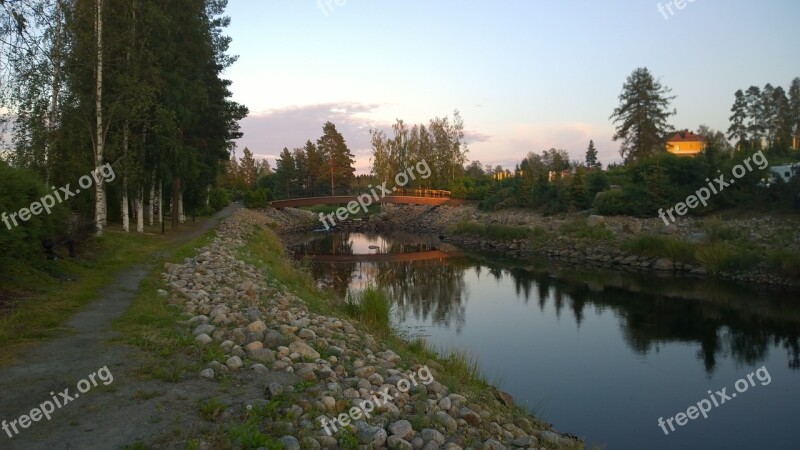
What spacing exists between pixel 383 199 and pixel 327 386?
4861cm

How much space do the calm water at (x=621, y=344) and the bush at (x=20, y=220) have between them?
31.5ft

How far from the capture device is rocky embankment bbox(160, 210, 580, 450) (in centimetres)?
541

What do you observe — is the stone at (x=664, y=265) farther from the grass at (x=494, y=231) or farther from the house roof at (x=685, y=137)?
the house roof at (x=685, y=137)

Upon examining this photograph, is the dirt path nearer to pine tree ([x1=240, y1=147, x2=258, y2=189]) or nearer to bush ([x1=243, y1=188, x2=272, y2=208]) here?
bush ([x1=243, y1=188, x2=272, y2=208])

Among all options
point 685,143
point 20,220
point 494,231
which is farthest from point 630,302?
point 685,143

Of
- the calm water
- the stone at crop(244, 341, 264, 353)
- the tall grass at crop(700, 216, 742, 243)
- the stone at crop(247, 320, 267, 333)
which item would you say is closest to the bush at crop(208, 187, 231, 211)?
the calm water

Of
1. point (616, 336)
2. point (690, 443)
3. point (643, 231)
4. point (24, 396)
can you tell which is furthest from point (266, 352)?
point (643, 231)

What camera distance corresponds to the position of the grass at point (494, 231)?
37.8 m

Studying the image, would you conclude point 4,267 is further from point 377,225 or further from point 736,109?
point 736,109

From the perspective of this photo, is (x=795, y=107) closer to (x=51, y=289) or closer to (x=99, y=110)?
(x=99, y=110)

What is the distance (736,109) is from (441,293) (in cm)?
6136

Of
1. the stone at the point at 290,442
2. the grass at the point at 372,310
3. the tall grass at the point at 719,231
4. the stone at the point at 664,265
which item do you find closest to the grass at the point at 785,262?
the tall grass at the point at 719,231

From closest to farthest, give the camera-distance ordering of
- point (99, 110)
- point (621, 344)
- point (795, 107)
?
1. point (621, 344)
2. point (99, 110)
3. point (795, 107)

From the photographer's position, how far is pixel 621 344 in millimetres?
14391
